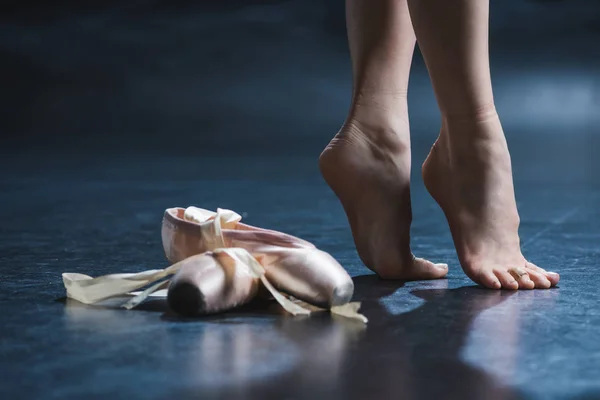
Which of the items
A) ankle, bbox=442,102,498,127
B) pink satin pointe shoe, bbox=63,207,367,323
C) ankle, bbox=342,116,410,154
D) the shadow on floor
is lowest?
the shadow on floor

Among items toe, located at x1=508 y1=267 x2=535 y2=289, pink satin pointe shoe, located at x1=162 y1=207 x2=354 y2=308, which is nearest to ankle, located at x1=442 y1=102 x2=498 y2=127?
toe, located at x1=508 y1=267 x2=535 y2=289

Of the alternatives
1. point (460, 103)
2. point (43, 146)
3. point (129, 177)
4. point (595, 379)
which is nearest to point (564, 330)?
point (595, 379)

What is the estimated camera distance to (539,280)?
130 cm

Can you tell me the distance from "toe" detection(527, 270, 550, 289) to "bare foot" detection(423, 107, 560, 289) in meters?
0.02

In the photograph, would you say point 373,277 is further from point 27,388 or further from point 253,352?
point 27,388

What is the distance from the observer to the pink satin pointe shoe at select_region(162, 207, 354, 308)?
3.70 feet

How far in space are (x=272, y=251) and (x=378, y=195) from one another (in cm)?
30

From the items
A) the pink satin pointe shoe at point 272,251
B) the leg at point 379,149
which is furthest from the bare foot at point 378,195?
the pink satin pointe shoe at point 272,251

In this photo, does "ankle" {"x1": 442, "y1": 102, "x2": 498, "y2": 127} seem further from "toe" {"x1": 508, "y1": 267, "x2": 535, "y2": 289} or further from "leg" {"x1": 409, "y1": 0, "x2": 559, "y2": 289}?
"toe" {"x1": 508, "y1": 267, "x2": 535, "y2": 289}

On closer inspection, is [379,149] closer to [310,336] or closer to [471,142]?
[471,142]

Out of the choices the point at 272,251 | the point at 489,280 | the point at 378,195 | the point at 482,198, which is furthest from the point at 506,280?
the point at 272,251

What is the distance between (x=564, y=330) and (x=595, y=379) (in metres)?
0.20

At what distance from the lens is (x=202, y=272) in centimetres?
110

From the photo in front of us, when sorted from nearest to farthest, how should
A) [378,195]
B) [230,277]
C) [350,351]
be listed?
[350,351]
[230,277]
[378,195]
